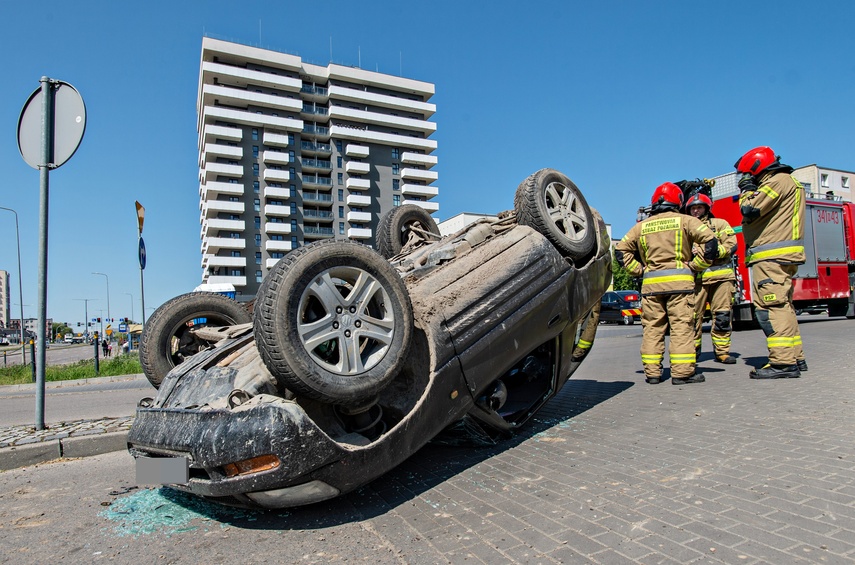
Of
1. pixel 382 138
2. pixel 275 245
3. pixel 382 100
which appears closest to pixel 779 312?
pixel 275 245

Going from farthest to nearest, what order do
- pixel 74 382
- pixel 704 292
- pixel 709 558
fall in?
pixel 74 382 → pixel 704 292 → pixel 709 558

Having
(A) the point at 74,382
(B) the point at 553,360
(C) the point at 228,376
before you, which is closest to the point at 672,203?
(B) the point at 553,360

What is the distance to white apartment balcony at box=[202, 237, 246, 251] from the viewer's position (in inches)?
2666

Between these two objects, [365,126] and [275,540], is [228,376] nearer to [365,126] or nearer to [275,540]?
[275,540]

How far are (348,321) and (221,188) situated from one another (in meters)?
70.7

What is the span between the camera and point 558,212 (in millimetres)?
4438

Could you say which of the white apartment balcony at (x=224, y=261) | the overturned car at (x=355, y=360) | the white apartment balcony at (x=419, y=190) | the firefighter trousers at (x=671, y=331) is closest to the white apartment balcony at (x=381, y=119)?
the white apartment balcony at (x=419, y=190)

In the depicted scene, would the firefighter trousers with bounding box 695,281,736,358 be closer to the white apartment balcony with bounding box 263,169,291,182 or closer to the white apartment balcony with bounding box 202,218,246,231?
the white apartment balcony with bounding box 202,218,246,231

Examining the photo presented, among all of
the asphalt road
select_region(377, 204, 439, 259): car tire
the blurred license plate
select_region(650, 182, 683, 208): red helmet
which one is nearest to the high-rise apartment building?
select_region(377, 204, 439, 259): car tire

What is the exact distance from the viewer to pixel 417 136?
278 feet

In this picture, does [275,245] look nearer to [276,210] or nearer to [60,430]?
[276,210]

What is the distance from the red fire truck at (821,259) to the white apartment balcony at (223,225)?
63.0 m

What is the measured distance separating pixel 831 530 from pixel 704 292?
219 inches

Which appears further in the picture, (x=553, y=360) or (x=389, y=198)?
(x=389, y=198)
